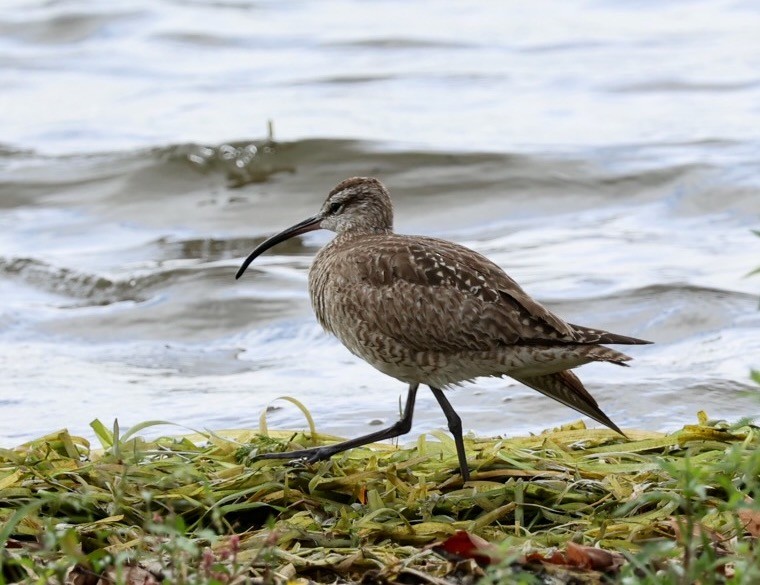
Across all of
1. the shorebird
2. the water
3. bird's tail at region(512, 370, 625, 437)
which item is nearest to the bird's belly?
the shorebird

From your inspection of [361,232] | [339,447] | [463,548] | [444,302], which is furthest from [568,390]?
[463,548]

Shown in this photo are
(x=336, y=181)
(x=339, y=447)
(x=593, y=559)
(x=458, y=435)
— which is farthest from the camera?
(x=336, y=181)

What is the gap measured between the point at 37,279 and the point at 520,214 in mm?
4107

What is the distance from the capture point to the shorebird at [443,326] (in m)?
5.21

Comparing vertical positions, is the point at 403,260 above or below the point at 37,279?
above

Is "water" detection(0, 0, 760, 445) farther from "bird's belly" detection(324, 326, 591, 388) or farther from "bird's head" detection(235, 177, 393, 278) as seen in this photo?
"bird's belly" detection(324, 326, 591, 388)

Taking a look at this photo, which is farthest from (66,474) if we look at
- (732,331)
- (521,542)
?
(732,331)

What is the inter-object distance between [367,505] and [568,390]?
108 centimetres

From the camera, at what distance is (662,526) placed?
4.48 m

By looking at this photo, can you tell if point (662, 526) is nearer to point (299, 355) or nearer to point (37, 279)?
point (299, 355)

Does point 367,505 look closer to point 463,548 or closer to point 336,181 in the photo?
point 463,548

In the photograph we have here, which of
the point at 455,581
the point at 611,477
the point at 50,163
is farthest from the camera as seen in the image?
the point at 50,163

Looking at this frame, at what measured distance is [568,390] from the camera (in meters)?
5.60

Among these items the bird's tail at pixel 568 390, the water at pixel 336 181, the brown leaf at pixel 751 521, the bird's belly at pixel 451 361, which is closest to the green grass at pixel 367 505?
the brown leaf at pixel 751 521
